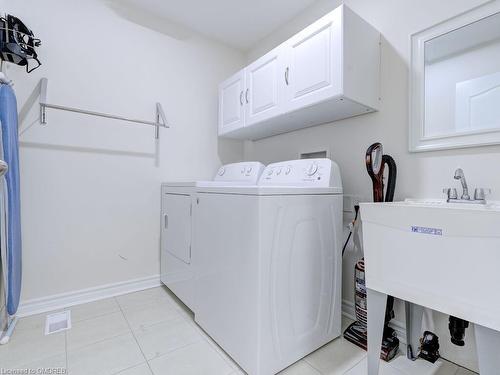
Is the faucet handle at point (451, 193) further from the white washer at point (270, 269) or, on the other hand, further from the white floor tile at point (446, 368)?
the white floor tile at point (446, 368)

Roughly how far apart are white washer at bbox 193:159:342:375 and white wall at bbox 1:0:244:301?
876 millimetres

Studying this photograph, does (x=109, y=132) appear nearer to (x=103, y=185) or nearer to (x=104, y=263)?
(x=103, y=185)

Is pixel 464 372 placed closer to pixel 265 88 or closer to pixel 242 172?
pixel 242 172

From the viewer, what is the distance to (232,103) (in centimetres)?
225

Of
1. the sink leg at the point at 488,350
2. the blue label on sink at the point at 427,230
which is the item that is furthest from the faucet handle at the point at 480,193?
the sink leg at the point at 488,350

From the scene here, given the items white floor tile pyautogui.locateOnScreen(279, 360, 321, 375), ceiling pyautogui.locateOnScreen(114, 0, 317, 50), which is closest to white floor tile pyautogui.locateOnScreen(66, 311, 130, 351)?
white floor tile pyautogui.locateOnScreen(279, 360, 321, 375)

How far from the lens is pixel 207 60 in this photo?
249 centimetres

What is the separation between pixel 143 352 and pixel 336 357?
1014 mm

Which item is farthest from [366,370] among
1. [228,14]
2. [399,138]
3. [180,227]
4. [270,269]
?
[228,14]

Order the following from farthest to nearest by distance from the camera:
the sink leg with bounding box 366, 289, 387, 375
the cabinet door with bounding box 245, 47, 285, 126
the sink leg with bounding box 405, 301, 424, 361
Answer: the cabinet door with bounding box 245, 47, 285, 126, the sink leg with bounding box 405, 301, 424, 361, the sink leg with bounding box 366, 289, 387, 375

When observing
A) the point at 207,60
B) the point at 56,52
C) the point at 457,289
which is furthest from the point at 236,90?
the point at 457,289

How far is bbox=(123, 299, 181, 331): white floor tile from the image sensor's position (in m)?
1.59

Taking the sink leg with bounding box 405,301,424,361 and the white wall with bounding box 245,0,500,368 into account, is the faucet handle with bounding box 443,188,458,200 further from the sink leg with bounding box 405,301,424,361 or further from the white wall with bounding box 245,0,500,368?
the sink leg with bounding box 405,301,424,361

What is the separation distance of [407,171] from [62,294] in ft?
8.00
